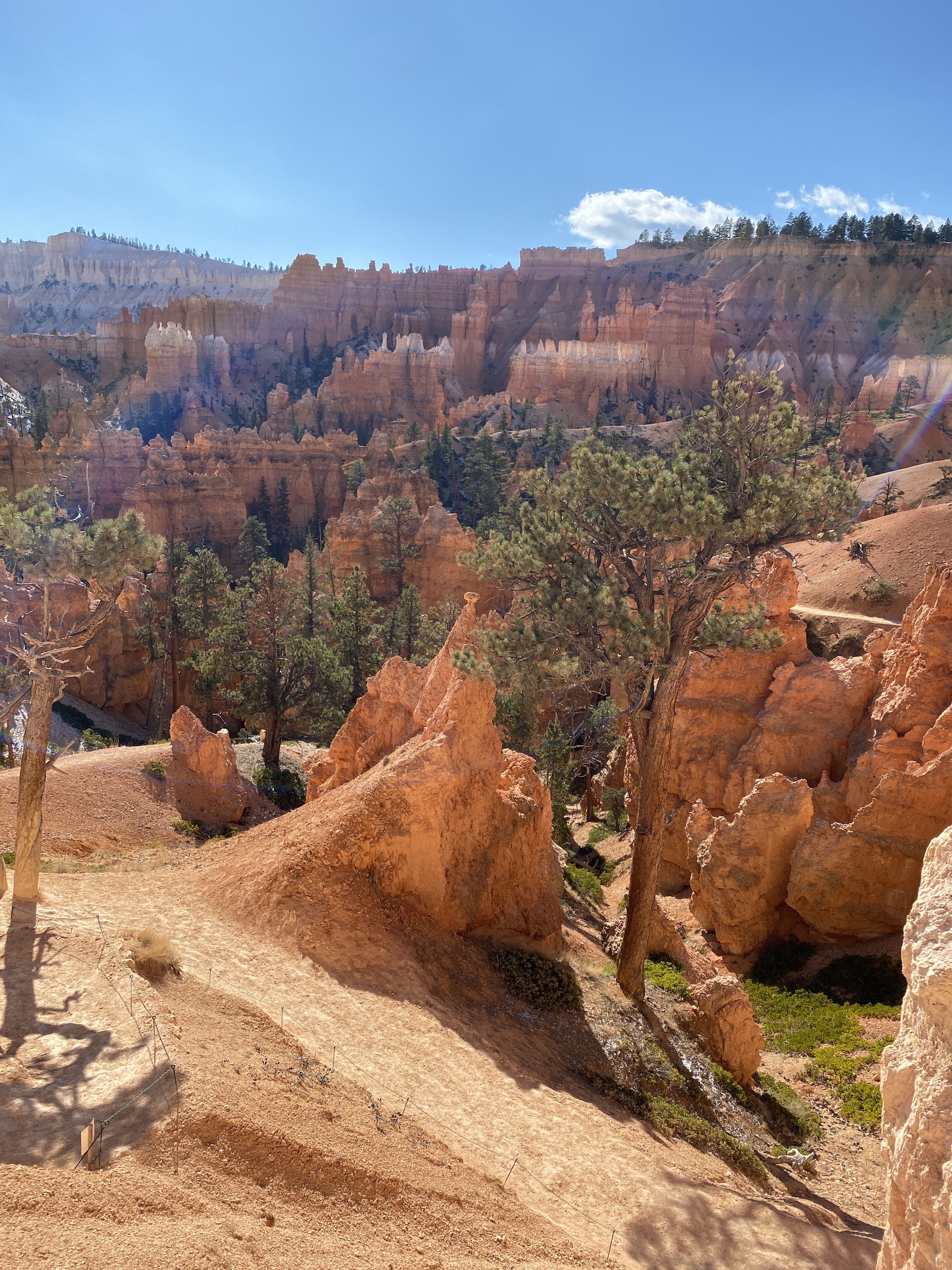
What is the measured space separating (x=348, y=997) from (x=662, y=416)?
249 feet

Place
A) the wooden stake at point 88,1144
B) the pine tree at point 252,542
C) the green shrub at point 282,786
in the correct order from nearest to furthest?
1. the wooden stake at point 88,1144
2. the green shrub at point 282,786
3. the pine tree at point 252,542

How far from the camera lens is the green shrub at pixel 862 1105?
1142cm

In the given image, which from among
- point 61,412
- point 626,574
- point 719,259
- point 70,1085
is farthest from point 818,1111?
point 719,259

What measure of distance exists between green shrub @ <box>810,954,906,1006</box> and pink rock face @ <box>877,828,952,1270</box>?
10910mm

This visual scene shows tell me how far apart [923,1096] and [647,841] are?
8.72 metres

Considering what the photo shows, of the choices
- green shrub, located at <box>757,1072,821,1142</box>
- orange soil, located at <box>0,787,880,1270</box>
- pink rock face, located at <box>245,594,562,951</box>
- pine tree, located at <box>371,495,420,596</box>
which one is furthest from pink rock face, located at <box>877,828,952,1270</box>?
pine tree, located at <box>371,495,420,596</box>

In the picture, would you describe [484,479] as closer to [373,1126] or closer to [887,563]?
[887,563]

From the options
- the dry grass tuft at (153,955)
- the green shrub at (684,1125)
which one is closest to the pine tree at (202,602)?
the dry grass tuft at (153,955)

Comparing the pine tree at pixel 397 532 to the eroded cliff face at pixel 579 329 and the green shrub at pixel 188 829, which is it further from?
the eroded cliff face at pixel 579 329

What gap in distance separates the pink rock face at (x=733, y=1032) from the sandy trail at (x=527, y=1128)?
238 centimetres

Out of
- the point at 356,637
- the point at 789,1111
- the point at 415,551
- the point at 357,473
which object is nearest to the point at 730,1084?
the point at 789,1111

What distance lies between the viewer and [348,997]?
10109 millimetres

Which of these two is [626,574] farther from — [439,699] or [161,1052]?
[161,1052]

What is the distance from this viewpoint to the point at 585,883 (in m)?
19.7
